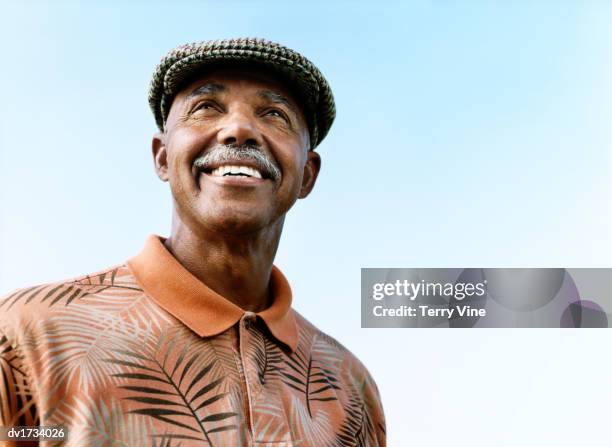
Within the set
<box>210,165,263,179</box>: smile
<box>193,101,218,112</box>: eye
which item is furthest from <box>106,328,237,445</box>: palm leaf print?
<box>193,101,218,112</box>: eye

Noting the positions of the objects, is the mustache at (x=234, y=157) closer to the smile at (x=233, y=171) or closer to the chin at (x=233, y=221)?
the smile at (x=233, y=171)

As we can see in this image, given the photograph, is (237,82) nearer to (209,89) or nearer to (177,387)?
(209,89)

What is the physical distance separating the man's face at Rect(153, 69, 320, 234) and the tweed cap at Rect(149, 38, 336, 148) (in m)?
0.04

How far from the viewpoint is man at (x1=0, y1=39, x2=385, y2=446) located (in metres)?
2.59

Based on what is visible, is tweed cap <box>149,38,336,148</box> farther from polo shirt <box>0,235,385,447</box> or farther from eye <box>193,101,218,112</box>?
polo shirt <box>0,235,385,447</box>

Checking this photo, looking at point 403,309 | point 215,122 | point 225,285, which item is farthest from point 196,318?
point 403,309

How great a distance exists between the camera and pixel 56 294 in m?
2.83

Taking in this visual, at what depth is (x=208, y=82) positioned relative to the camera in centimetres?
306

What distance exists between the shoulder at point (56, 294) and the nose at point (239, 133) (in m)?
0.58

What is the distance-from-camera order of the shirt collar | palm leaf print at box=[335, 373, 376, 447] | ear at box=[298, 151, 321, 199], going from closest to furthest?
the shirt collar < palm leaf print at box=[335, 373, 376, 447] < ear at box=[298, 151, 321, 199]

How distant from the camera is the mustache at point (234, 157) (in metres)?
2.90

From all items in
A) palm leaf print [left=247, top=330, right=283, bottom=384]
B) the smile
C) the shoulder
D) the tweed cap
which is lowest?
palm leaf print [left=247, top=330, right=283, bottom=384]

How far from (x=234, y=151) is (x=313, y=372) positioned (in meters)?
0.91

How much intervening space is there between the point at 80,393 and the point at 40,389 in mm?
115
